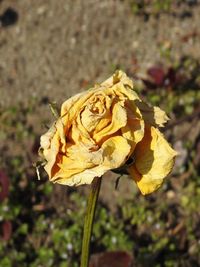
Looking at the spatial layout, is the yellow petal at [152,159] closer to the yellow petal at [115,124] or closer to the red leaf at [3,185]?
the yellow petal at [115,124]

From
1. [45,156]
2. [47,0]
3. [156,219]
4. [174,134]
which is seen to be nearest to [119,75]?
[45,156]

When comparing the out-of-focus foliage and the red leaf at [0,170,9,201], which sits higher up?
the red leaf at [0,170,9,201]

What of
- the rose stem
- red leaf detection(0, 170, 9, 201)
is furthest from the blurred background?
the rose stem

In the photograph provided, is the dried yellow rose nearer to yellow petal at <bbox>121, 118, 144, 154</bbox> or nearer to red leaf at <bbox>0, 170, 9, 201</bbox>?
yellow petal at <bbox>121, 118, 144, 154</bbox>

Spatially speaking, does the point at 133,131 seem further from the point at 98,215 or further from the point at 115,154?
the point at 98,215

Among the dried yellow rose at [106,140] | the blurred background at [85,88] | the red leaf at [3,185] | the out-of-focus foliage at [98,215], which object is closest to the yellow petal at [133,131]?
the dried yellow rose at [106,140]

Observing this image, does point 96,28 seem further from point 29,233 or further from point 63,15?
point 29,233
